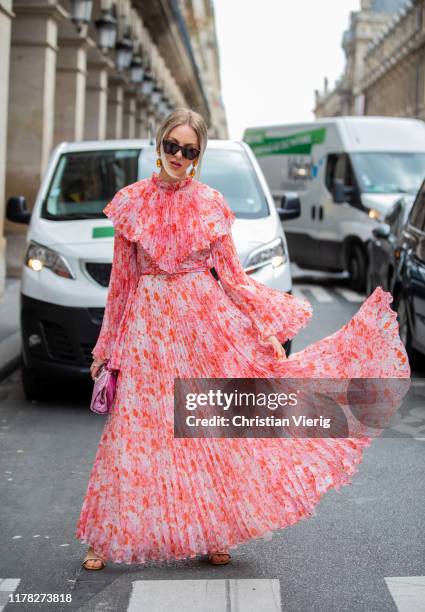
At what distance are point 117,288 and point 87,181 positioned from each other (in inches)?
194

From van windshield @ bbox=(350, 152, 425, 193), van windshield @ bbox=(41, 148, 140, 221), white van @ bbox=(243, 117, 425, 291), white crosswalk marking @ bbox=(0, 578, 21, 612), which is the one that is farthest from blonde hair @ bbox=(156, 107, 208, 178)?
van windshield @ bbox=(350, 152, 425, 193)

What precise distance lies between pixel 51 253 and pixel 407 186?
384 inches

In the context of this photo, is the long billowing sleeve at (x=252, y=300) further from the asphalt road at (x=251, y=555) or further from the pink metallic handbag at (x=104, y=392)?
the asphalt road at (x=251, y=555)

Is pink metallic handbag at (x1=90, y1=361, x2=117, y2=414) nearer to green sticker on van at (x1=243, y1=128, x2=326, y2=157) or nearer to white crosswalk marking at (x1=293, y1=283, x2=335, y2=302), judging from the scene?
white crosswalk marking at (x1=293, y1=283, x2=335, y2=302)

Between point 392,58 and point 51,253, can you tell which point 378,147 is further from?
point 392,58

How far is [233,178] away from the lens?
927 centimetres

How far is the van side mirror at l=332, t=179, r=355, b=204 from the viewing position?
16844mm

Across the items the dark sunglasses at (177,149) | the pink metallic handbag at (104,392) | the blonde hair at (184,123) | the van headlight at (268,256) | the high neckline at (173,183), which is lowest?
the pink metallic handbag at (104,392)

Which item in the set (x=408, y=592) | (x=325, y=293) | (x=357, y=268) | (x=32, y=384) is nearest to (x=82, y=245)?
(x=32, y=384)

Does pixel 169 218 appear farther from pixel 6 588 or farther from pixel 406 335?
pixel 406 335

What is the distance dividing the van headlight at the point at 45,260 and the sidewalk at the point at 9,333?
48.5 inches

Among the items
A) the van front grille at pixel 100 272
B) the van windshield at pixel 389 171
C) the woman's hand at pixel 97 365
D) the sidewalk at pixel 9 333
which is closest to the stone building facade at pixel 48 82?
the sidewalk at pixel 9 333

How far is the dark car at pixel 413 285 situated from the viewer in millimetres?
8961

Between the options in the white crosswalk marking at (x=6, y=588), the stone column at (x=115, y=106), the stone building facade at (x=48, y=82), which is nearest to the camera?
the white crosswalk marking at (x=6, y=588)
